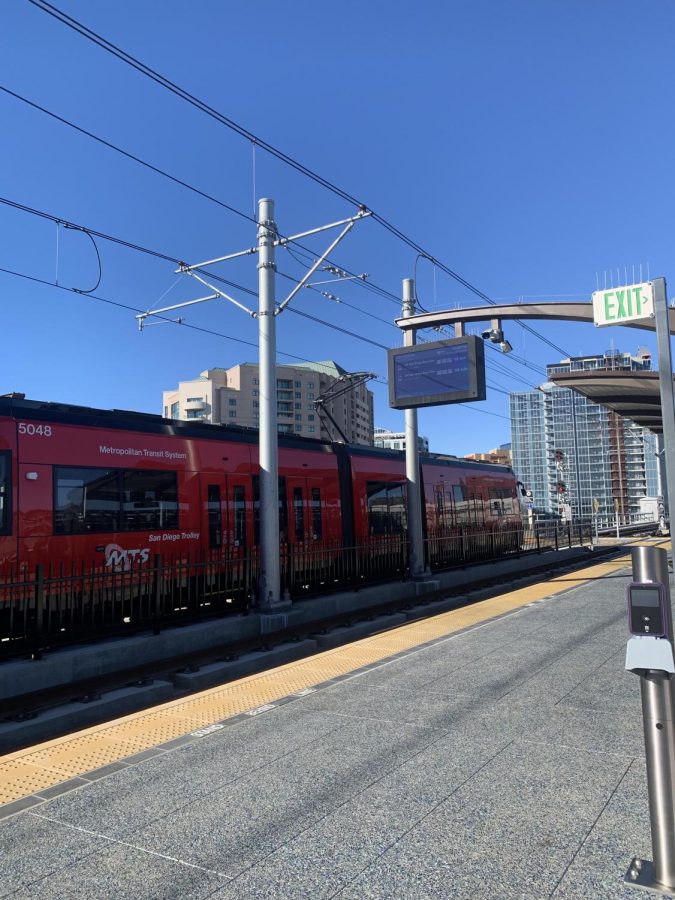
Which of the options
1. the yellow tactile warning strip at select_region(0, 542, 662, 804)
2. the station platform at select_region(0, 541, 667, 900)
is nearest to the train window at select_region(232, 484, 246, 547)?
the yellow tactile warning strip at select_region(0, 542, 662, 804)

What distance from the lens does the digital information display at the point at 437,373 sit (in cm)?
1482

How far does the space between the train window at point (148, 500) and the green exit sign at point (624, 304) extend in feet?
24.2

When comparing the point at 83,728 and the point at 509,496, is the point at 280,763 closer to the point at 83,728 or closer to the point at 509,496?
the point at 83,728

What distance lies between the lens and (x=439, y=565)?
17859 mm

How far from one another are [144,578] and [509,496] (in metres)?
18.1

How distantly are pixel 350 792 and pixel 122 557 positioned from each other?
688 centimetres

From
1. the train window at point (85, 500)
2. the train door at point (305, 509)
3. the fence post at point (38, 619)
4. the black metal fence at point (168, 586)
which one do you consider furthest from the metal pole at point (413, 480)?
the fence post at point (38, 619)

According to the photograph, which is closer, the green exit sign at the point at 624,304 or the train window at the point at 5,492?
the green exit sign at the point at 624,304

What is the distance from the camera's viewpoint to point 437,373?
15234 mm

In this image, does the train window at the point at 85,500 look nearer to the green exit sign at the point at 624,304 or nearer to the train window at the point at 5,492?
the train window at the point at 5,492

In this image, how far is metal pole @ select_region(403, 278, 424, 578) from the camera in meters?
15.4

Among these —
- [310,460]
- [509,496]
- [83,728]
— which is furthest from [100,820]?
[509,496]

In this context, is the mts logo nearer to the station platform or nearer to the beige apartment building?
the station platform

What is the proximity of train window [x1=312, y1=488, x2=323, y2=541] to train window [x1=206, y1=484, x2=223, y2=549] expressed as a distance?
2.86 m
